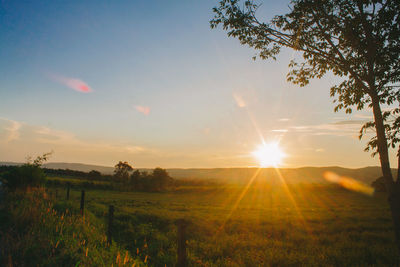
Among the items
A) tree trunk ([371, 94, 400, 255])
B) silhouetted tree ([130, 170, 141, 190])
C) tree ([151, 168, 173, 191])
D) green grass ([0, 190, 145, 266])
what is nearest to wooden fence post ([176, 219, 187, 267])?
green grass ([0, 190, 145, 266])

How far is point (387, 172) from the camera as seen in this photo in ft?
22.8

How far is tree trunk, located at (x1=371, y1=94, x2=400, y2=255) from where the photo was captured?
6660mm

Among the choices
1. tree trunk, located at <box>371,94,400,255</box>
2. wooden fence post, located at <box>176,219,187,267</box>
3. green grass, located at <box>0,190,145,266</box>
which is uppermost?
tree trunk, located at <box>371,94,400,255</box>

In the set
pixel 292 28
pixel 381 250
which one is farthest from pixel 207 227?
pixel 292 28

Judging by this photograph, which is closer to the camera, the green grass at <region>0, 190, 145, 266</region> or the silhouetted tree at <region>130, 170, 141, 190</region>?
the green grass at <region>0, 190, 145, 266</region>

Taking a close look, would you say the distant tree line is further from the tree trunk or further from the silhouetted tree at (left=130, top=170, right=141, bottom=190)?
the tree trunk

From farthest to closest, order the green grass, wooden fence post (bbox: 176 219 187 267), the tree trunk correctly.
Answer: the tree trunk
the green grass
wooden fence post (bbox: 176 219 187 267)

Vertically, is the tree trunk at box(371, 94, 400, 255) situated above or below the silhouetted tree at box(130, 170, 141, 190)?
above

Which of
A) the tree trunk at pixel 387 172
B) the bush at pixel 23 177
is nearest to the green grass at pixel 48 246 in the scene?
the tree trunk at pixel 387 172

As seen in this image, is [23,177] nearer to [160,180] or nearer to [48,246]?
[48,246]

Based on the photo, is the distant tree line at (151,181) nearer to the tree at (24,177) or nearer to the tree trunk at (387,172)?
the tree at (24,177)

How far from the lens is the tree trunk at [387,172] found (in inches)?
262

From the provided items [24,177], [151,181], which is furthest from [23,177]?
[151,181]

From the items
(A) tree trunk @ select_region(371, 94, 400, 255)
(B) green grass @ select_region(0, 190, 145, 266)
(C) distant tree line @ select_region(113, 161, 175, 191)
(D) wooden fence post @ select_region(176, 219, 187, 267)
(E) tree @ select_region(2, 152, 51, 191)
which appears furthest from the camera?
(C) distant tree line @ select_region(113, 161, 175, 191)
